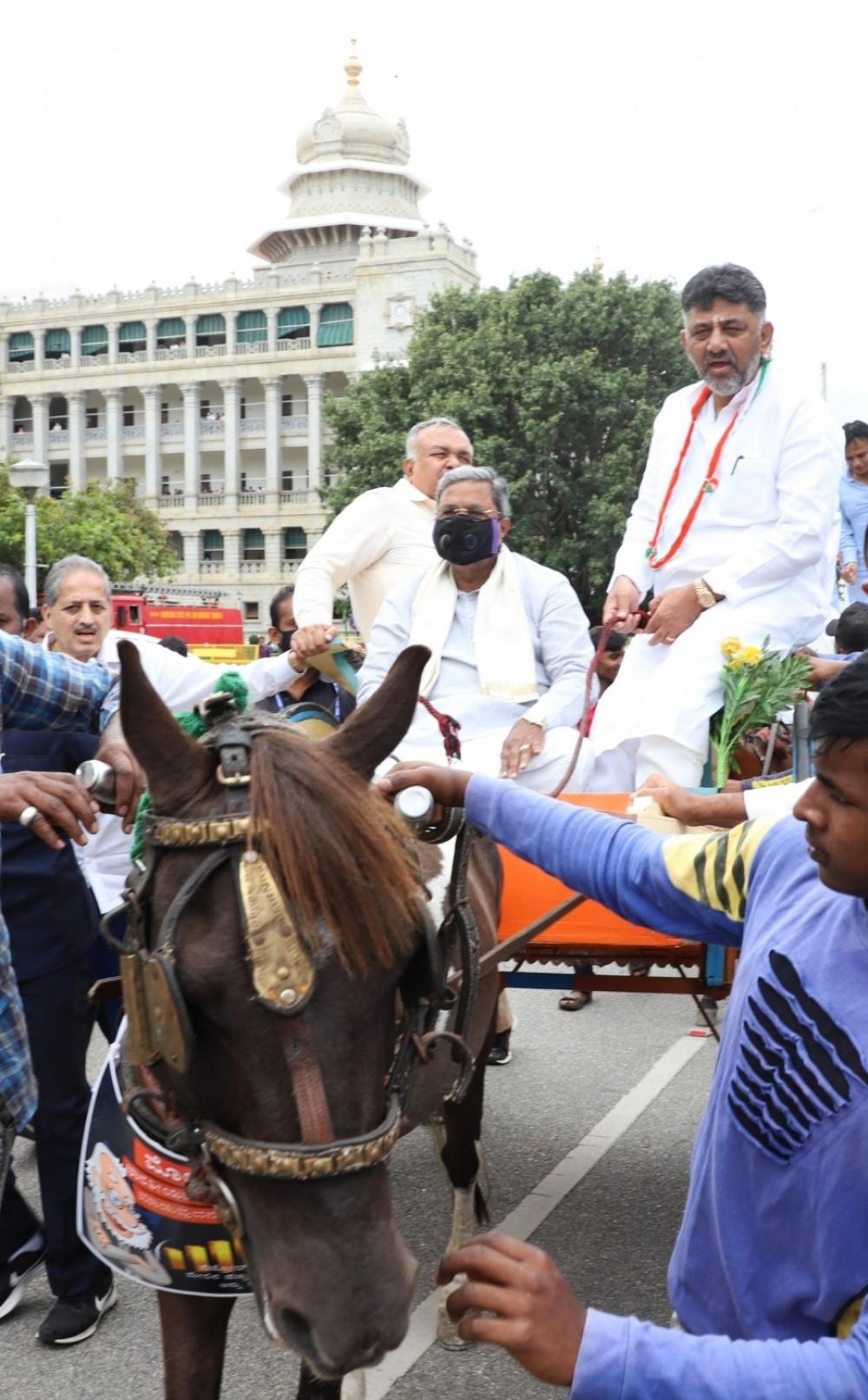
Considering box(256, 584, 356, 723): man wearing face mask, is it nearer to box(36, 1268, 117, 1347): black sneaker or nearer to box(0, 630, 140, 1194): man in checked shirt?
box(0, 630, 140, 1194): man in checked shirt

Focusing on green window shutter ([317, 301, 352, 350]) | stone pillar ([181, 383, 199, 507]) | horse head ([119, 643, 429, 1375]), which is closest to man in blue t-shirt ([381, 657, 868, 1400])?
horse head ([119, 643, 429, 1375])

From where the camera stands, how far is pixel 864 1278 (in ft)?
5.84

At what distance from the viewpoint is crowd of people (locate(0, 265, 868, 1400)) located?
1777 millimetres

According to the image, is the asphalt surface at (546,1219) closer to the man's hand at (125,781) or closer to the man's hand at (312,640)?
the man's hand at (125,781)

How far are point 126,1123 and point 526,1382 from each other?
1750mm

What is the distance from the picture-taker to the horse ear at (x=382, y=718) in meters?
2.33

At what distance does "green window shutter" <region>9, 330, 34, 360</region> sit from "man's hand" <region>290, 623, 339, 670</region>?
3552 inches

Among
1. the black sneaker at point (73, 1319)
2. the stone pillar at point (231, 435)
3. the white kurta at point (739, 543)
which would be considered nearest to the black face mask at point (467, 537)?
the white kurta at point (739, 543)

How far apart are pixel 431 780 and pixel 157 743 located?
2.09 ft

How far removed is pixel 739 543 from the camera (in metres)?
4.86

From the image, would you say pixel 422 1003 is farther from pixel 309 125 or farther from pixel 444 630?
pixel 309 125

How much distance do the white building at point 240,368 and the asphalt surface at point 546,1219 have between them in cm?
6839

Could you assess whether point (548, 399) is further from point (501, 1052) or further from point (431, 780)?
point (431, 780)

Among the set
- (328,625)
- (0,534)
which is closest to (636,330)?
(0,534)
